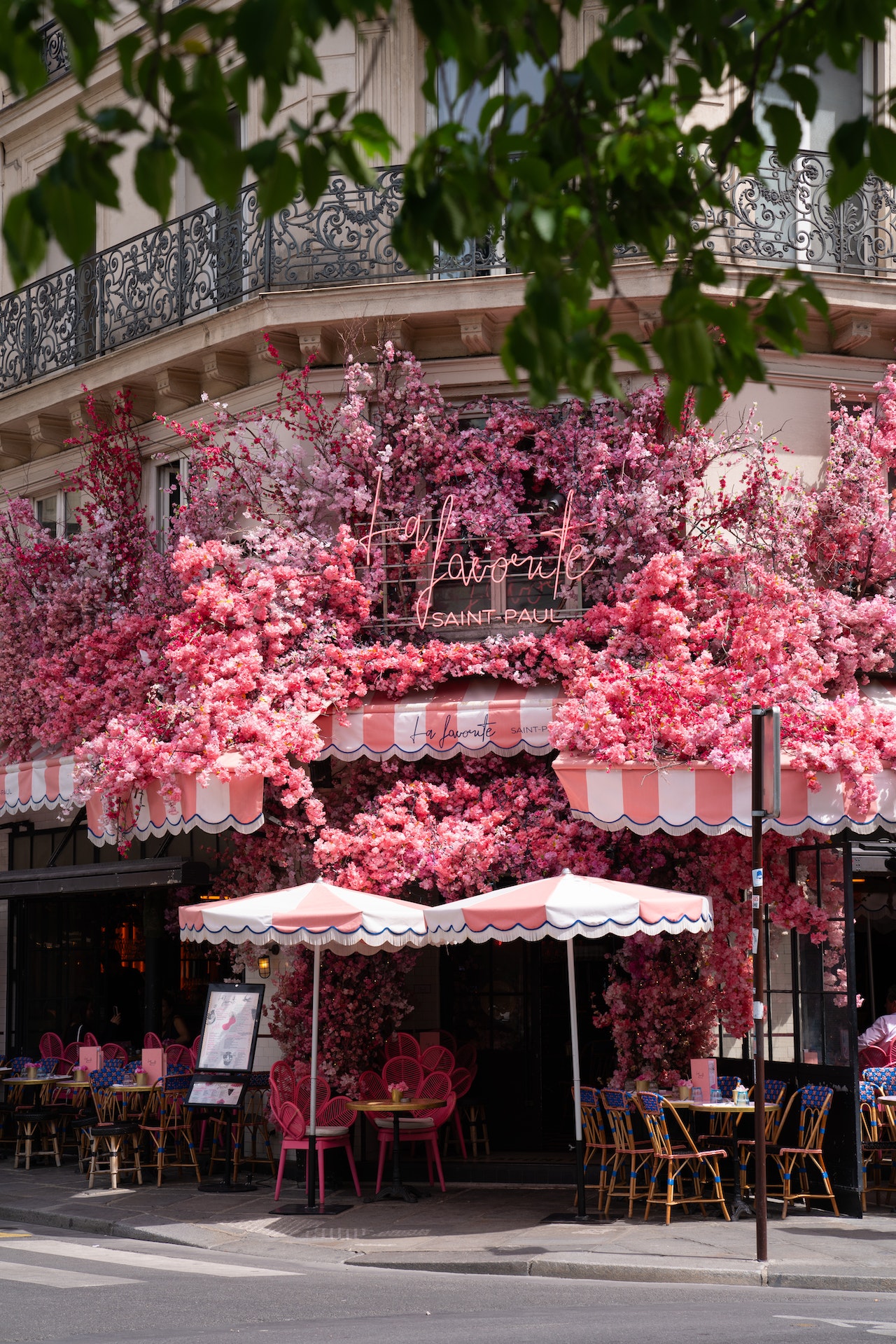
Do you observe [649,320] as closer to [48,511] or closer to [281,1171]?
[281,1171]

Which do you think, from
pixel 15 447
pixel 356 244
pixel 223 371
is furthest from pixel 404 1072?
pixel 15 447

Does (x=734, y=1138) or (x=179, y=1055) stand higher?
(x=179, y=1055)

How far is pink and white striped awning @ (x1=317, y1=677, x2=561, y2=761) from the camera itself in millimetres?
13906

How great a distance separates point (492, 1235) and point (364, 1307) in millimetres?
2571

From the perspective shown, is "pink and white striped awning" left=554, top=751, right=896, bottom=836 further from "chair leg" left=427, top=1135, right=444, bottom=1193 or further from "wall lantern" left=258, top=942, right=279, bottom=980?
"wall lantern" left=258, top=942, right=279, bottom=980

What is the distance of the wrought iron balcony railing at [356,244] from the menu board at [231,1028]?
6.90 m

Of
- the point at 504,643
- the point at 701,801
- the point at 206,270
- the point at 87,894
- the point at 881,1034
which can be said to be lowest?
the point at 881,1034

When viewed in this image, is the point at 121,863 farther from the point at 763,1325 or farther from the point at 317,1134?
the point at 763,1325

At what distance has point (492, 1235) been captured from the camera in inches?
451

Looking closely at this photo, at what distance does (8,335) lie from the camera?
18.8m

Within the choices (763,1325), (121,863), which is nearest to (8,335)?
(121,863)

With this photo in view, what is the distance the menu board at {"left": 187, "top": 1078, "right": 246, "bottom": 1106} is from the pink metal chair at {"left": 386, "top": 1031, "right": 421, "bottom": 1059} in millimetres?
1567

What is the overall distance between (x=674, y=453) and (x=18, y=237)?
429 inches

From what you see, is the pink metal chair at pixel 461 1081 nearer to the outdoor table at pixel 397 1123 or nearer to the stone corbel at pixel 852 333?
the outdoor table at pixel 397 1123
